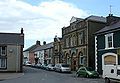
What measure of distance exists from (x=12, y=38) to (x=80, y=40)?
15.5m

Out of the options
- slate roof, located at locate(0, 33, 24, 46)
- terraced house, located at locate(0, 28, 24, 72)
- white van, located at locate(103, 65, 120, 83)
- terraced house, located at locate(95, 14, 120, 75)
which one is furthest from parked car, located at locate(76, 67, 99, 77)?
slate roof, located at locate(0, 33, 24, 46)

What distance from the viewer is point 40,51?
94250 mm

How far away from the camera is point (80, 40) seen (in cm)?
5522

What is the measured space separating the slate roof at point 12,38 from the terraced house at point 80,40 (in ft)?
34.0

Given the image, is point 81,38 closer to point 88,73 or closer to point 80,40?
point 80,40

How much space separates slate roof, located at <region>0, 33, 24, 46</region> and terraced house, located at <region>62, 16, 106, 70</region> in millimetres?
10358

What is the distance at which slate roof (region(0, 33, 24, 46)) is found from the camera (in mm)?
57775

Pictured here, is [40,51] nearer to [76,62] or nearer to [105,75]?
[76,62]

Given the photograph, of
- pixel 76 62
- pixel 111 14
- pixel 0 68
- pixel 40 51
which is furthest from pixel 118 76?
pixel 40 51

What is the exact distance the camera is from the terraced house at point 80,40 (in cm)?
5166

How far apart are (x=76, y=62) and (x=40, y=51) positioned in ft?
128

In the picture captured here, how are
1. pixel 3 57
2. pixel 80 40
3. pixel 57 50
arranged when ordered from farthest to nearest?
pixel 57 50 → pixel 3 57 → pixel 80 40

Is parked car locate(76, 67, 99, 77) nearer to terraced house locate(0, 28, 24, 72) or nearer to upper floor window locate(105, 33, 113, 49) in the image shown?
upper floor window locate(105, 33, 113, 49)

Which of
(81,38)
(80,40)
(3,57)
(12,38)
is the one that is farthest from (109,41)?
(12,38)
